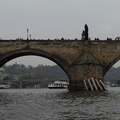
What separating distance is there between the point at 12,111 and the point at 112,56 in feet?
126

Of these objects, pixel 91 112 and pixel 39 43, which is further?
pixel 39 43

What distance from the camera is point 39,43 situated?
58.8m

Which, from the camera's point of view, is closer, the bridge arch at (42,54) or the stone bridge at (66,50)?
the bridge arch at (42,54)

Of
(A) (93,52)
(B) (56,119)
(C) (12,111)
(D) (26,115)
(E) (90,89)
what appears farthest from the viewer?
(A) (93,52)

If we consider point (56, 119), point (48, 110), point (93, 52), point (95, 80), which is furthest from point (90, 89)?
point (56, 119)

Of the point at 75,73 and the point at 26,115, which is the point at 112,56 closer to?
the point at 75,73

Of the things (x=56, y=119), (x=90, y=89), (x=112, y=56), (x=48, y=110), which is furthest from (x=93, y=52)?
(x=56, y=119)

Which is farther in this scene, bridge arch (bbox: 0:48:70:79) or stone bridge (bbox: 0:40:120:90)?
stone bridge (bbox: 0:40:120:90)

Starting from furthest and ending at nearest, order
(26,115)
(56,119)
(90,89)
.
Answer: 1. (90,89)
2. (26,115)
3. (56,119)

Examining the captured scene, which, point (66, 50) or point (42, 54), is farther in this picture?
point (42, 54)

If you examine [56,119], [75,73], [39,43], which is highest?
[39,43]

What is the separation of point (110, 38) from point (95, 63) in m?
6.53

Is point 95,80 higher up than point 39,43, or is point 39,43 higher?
point 39,43

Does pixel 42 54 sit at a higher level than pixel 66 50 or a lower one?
lower
